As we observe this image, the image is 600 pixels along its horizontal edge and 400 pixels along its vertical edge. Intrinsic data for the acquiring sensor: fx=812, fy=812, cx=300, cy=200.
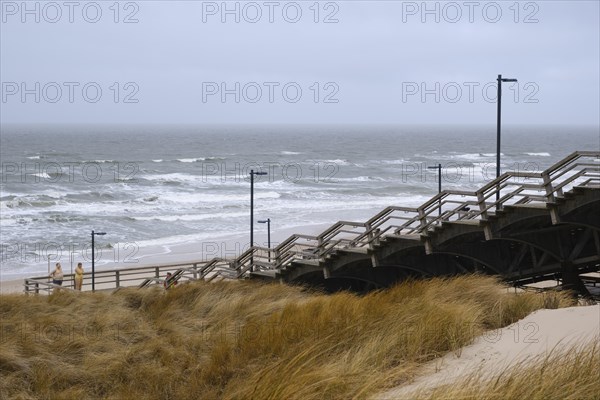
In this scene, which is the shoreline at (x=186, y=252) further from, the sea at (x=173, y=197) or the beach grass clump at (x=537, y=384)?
the beach grass clump at (x=537, y=384)

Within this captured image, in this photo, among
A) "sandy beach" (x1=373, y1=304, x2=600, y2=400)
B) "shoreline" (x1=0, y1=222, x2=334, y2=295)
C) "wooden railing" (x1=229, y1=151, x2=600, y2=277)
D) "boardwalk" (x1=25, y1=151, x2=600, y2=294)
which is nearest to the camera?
"sandy beach" (x1=373, y1=304, x2=600, y2=400)

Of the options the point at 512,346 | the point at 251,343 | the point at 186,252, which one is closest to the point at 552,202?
the point at 512,346

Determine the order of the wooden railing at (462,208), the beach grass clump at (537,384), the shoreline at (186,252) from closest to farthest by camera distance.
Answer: the beach grass clump at (537,384), the wooden railing at (462,208), the shoreline at (186,252)

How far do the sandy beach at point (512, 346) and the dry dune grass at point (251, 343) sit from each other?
21 cm

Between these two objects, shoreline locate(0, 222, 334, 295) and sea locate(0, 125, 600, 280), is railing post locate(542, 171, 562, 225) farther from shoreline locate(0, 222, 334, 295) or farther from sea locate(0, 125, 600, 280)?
shoreline locate(0, 222, 334, 295)

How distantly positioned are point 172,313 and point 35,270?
90.9ft

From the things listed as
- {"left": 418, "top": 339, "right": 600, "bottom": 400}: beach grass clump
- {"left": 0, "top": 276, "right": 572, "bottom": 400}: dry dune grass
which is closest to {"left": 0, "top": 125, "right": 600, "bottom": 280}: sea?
{"left": 0, "top": 276, "right": 572, "bottom": 400}: dry dune grass

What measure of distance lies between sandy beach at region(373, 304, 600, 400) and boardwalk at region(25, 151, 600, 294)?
119 inches

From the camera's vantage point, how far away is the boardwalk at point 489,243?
1496 cm

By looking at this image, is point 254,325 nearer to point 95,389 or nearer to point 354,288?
point 95,389

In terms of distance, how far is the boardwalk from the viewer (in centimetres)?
1496

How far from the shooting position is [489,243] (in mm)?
17391

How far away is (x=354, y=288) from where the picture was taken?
2069cm

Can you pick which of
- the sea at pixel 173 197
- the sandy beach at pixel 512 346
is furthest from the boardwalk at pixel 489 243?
the sea at pixel 173 197
